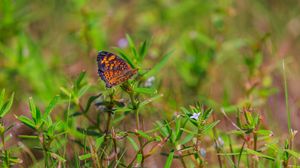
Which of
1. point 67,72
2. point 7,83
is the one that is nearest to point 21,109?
point 7,83

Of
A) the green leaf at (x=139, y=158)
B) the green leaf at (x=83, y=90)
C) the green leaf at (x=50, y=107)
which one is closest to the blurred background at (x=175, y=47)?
the green leaf at (x=83, y=90)

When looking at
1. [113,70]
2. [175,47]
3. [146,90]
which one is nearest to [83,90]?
[113,70]

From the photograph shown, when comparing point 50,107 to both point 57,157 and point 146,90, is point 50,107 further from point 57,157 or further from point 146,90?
point 146,90

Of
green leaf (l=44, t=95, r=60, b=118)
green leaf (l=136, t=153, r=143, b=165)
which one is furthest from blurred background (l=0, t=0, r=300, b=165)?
green leaf (l=136, t=153, r=143, b=165)

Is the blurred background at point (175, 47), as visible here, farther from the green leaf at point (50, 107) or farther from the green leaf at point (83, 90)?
the green leaf at point (50, 107)

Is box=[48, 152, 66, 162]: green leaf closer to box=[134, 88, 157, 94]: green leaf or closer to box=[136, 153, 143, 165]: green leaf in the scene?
box=[136, 153, 143, 165]: green leaf

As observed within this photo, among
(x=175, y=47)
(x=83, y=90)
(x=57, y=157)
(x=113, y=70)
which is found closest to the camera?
(x=57, y=157)

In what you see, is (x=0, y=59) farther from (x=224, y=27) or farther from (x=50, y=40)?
(x=224, y=27)
